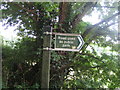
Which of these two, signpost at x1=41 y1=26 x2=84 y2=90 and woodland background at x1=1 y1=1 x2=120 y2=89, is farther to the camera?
woodland background at x1=1 y1=1 x2=120 y2=89

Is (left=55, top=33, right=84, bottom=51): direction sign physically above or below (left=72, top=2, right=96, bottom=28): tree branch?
below

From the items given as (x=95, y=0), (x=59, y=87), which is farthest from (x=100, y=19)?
(x=59, y=87)

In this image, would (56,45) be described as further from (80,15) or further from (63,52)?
(80,15)

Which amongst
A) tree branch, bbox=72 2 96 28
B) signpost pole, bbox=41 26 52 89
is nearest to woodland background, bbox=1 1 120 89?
tree branch, bbox=72 2 96 28

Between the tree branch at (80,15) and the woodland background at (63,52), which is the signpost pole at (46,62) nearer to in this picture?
the woodland background at (63,52)

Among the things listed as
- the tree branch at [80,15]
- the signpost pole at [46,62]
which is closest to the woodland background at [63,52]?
the tree branch at [80,15]

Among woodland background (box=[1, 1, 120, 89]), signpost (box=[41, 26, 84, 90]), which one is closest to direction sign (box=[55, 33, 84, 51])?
signpost (box=[41, 26, 84, 90])

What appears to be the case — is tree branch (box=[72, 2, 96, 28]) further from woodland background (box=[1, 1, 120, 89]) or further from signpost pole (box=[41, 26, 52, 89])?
signpost pole (box=[41, 26, 52, 89])

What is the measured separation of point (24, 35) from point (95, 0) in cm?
114

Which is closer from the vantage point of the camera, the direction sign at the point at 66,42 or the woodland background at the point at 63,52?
the direction sign at the point at 66,42

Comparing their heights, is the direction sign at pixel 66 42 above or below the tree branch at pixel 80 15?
below

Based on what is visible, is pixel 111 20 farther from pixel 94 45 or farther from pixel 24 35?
pixel 24 35

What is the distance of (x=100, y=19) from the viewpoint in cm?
213

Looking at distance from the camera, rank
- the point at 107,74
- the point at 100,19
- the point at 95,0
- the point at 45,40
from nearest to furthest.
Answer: the point at 45,40, the point at 95,0, the point at 107,74, the point at 100,19
